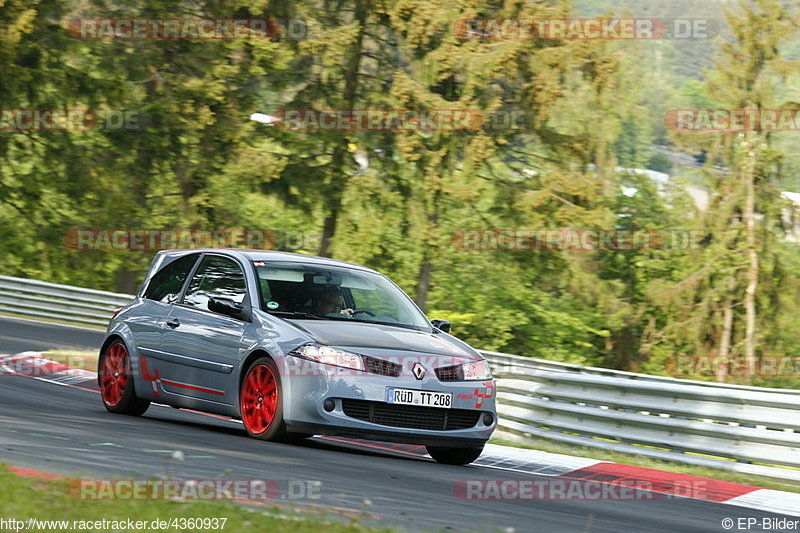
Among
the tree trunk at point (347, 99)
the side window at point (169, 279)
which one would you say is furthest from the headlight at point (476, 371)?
the tree trunk at point (347, 99)

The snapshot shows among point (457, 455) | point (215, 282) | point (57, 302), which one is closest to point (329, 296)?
point (215, 282)

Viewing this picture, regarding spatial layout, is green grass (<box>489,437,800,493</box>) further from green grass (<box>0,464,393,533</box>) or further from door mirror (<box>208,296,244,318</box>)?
green grass (<box>0,464,393,533</box>)

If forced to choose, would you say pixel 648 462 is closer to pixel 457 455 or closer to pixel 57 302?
pixel 457 455

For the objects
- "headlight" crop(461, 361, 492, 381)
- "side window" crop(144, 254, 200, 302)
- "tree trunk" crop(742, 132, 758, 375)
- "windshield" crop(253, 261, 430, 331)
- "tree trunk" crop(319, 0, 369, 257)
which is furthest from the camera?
"tree trunk" crop(742, 132, 758, 375)

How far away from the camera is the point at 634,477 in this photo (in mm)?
10086

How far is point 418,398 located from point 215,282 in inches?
94.9

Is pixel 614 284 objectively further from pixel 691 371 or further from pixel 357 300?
pixel 357 300

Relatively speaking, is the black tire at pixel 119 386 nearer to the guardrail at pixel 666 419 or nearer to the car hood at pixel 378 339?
the car hood at pixel 378 339

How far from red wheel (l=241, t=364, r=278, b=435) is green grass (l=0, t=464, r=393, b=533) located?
10.9 feet

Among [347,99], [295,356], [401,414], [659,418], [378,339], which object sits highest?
[347,99]

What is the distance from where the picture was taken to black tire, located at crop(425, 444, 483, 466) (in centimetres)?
998

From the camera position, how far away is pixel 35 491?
5.88 metres

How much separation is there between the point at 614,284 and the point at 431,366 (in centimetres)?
2820

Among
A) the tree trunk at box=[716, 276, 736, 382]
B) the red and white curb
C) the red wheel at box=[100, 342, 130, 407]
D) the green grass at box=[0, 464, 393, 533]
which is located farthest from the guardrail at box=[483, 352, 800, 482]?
the tree trunk at box=[716, 276, 736, 382]
